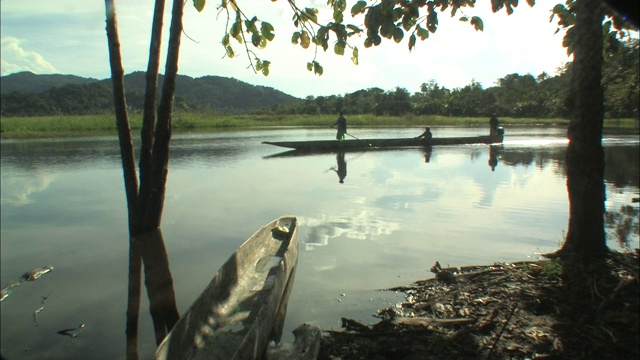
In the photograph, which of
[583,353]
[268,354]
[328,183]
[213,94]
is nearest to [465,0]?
[583,353]

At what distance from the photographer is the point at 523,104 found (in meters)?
70.7

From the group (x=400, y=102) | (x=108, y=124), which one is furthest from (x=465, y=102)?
(x=108, y=124)

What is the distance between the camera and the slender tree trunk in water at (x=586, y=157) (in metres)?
5.43

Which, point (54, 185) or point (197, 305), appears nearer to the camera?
point (197, 305)

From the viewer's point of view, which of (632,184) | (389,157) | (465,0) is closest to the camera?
(465,0)

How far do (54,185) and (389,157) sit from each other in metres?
12.6

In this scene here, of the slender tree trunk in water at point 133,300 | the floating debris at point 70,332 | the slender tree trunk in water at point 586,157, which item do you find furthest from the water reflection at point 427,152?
the floating debris at point 70,332

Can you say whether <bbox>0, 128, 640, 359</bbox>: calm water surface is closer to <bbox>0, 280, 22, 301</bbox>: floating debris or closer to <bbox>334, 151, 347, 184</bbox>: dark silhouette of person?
<bbox>0, 280, 22, 301</bbox>: floating debris

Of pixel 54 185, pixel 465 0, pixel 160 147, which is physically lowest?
pixel 54 185

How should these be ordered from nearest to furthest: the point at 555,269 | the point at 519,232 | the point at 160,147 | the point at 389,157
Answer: the point at 555,269 < the point at 160,147 < the point at 519,232 < the point at 389,157

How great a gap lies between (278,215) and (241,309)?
524cm

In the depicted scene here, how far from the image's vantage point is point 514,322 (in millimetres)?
4512

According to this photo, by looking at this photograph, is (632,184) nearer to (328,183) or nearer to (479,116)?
(328,183)

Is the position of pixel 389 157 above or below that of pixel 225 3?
below
